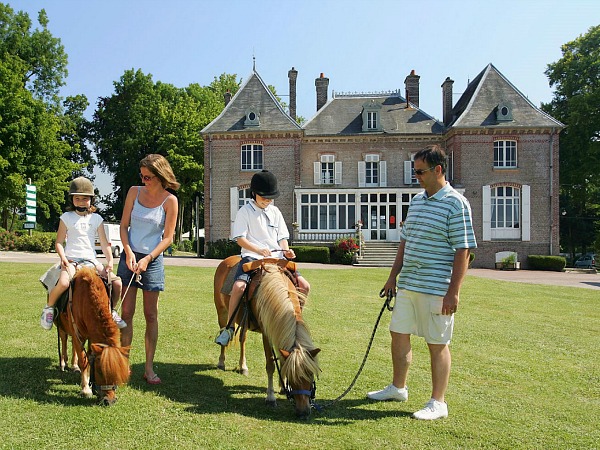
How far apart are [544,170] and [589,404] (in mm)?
26574

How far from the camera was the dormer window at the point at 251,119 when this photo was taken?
29.6 metres

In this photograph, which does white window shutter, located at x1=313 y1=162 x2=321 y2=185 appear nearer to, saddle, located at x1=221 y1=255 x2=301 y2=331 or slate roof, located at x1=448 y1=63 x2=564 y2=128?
slate roof, located at x1=448 y1=63 x2=564 y2=128

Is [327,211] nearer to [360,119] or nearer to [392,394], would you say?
[360,119]

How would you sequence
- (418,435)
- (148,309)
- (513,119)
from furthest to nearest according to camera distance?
(513,119)
(148,309)
(418,435)

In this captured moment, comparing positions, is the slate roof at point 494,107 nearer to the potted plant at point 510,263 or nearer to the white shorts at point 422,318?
the potted plant at point 510,263

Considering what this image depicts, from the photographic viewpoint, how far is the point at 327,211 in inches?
1168

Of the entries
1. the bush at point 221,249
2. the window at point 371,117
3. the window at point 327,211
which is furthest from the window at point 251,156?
the window at point 371,117

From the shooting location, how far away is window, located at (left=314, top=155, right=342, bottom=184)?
3053 centimetres

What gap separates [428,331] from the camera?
434 centimetres

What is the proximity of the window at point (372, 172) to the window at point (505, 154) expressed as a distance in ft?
20.7

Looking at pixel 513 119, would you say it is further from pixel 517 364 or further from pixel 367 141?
pixel 517 364

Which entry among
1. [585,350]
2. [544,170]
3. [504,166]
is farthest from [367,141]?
[585,350]

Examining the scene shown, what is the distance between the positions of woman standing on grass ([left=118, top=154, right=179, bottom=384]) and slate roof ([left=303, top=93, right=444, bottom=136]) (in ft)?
85.0

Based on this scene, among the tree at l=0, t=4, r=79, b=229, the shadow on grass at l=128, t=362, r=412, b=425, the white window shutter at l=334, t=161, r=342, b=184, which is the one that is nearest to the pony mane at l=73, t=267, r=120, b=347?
the shadow on grass at l=128, t=362, r=412, b=425
